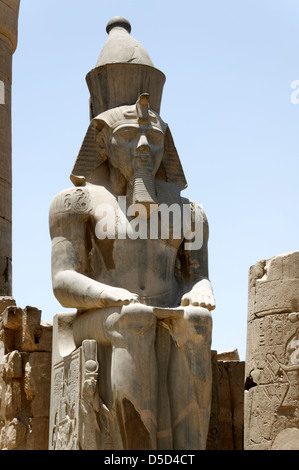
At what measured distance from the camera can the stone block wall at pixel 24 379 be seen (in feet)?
34.5

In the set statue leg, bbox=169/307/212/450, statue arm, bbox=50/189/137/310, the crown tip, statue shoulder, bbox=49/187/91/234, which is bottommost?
statue leg, bbox=169/307/212/450

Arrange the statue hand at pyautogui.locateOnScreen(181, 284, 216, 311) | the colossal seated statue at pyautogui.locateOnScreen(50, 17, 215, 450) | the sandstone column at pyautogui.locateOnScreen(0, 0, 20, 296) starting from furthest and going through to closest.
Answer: the sandstone column at pyautogui.locateOnScreen(0, 0, 20, 296), the statue hand at pyautogui.locateOnScreen(181, 284, 216, 311), the colossal seated statue at pyautogui.locateOnScreen(50, 17, 215, 450)

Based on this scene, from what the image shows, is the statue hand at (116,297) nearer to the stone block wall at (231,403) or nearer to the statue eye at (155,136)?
the statue eye at (155,136)

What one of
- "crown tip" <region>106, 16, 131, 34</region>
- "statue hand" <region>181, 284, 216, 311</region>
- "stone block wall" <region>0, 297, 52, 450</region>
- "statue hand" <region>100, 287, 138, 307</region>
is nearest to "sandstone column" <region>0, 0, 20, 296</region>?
"stone block wall" <region>0, 297, 52, 450</region>

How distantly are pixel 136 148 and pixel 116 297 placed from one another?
1269 mm

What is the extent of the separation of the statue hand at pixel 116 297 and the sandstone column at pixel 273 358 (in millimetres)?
1171

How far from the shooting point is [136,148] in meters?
9.88

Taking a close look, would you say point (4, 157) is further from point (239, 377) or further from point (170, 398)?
point (170, 398)

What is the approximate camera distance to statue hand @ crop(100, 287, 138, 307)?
9.32m

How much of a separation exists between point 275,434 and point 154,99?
283cm

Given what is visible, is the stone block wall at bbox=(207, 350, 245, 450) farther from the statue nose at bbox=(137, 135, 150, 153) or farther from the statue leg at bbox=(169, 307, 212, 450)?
the statue nose at bbox=(137, 135, 150, 153)

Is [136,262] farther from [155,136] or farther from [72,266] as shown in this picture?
[155,136]

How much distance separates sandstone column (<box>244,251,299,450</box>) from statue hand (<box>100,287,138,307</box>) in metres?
1.17
